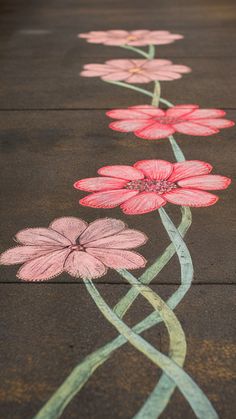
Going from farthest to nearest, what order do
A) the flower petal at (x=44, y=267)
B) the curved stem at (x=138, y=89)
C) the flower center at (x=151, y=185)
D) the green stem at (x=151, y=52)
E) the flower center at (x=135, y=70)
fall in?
the green stem at (x=151, y=52) → the flower center at (x=135, y=70) → the curved stem at (x=138, y=89) → the flower center at (x=151, y=185) → the flower petal at (x=44, y=267)

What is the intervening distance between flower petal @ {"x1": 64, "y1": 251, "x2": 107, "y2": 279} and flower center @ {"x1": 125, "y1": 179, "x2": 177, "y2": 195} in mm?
550

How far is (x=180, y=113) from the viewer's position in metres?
3.25

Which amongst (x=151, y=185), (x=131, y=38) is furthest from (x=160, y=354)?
(x=131, y=38)

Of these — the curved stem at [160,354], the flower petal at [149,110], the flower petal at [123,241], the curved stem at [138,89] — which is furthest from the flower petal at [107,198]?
the curved stem at [138,89]

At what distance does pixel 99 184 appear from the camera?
2447mm

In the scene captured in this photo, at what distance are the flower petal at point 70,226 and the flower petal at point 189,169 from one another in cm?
50

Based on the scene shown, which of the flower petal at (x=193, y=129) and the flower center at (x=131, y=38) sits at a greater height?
the flower center at (x=131, y=38)

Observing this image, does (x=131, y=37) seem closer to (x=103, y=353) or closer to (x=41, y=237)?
(x=41, y=237)

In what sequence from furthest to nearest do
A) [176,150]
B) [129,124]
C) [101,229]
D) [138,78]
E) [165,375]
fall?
1. [138,78]
2. [129,124]
3. [176,150]
4. [101,229]
5. [165,375]

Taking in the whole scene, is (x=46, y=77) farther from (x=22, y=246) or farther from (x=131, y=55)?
(x=22, y=246)

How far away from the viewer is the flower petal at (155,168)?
2512mm

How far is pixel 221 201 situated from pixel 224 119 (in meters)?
0.99

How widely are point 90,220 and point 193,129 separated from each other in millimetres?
1082

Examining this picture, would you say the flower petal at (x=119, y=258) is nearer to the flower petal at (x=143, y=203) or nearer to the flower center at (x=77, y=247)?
the flower center at (x=77, y=247)
